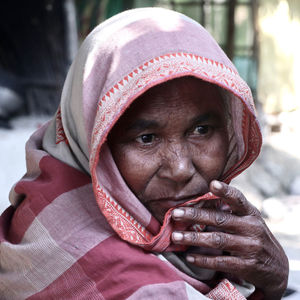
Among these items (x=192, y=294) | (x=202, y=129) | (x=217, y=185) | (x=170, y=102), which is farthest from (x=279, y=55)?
(x=192, y=294)

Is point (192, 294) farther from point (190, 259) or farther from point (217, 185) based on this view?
point (217, 185)

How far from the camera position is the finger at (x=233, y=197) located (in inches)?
62.5

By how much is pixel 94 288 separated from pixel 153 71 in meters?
0.77

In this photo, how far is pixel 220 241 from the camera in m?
1.65

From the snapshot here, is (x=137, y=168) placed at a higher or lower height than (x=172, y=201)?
higher

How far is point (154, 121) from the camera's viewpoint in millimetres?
1670

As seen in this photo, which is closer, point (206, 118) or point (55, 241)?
point (55, 241)

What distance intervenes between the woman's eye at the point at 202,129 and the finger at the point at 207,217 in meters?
0.31

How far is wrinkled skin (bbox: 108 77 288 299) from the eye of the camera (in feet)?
5.39

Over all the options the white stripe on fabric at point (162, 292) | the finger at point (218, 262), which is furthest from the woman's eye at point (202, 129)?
the white stripe on fabric at point (162, 292)

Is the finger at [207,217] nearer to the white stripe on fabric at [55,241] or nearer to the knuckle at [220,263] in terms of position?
the knuckle at [220,263]

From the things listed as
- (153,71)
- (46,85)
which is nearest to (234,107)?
(153,71)

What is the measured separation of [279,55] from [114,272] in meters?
7.25

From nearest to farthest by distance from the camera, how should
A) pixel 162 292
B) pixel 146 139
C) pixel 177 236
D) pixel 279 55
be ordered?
pixel 162 292 < pixel 177 236 < pixel 146 139 < pixel 279 55
